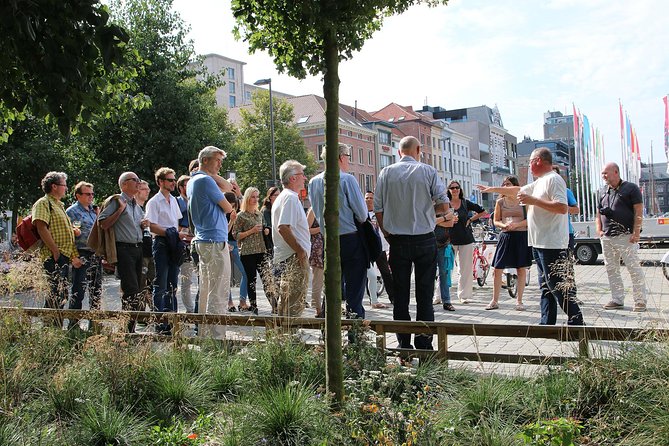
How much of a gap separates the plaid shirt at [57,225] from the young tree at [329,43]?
4745 mm

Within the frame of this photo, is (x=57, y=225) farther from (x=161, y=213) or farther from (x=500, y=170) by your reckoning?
(x=500, y=170)

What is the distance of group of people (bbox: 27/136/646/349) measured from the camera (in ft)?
20.4

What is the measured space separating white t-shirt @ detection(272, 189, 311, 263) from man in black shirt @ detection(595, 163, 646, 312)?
Result: 4.53 meters

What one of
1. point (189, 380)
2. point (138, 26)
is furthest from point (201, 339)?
point (138, 26)

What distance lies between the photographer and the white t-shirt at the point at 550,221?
6555 mm

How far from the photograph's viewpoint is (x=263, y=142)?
57.6 meters

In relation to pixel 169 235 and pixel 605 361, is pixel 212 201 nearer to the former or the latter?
pixel 169 235

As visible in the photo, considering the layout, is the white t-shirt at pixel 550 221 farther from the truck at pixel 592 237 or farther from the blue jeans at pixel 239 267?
the truck at pixel 592 237

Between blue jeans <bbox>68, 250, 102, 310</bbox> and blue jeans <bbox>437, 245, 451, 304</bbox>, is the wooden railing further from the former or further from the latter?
blue jeans <bbox>437, 245, 451, 304</bbox>

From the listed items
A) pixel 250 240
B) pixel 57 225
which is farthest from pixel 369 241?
pixel 57 225

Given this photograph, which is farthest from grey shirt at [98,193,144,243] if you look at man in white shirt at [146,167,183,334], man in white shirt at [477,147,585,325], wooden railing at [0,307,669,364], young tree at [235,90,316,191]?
young tree at [235,90,316,191]

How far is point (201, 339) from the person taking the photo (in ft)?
18.3

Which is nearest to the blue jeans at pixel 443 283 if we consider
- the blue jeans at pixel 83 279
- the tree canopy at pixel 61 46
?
the blue jeans at pixel 83 279

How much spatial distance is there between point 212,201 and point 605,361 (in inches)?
168
